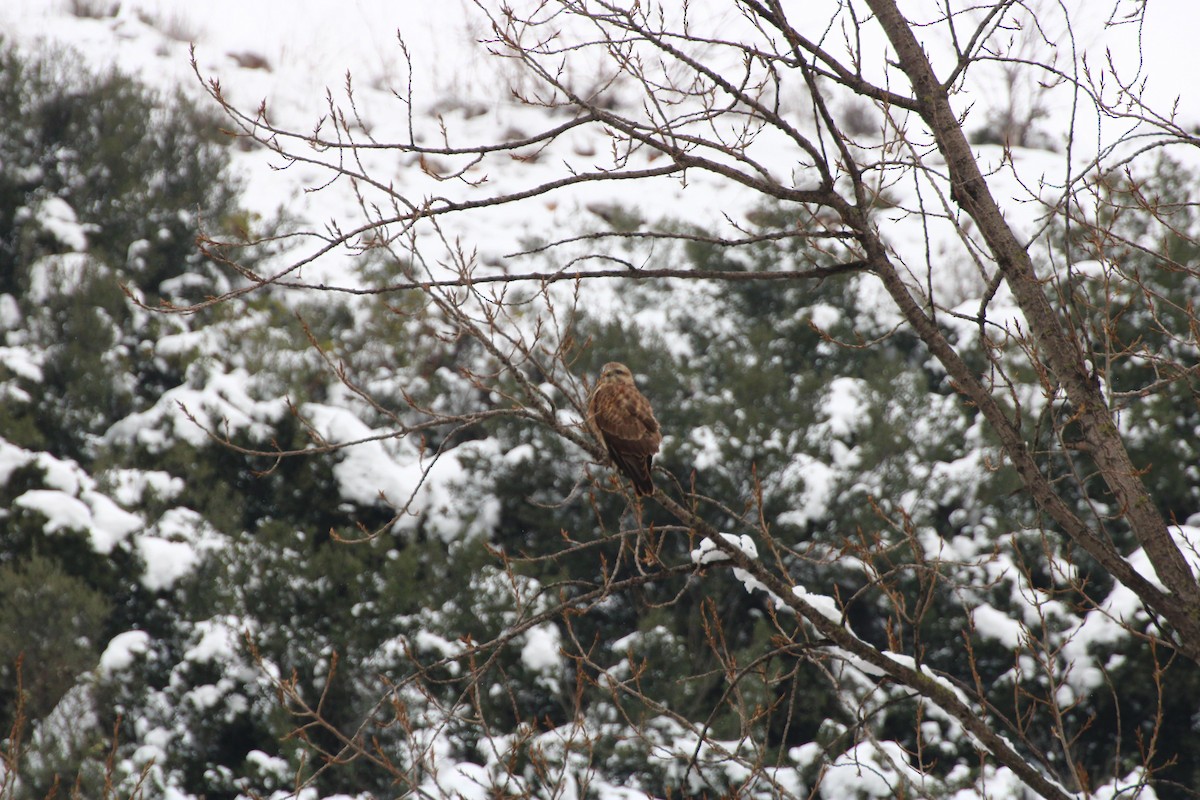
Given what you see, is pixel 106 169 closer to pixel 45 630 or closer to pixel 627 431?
pixel 45 630

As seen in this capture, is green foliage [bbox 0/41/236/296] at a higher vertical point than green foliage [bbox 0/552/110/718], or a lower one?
higher

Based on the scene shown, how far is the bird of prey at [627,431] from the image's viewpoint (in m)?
3.67

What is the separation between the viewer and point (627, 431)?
147 inches

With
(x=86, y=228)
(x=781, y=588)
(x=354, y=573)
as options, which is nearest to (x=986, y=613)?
(x=354, y=573)

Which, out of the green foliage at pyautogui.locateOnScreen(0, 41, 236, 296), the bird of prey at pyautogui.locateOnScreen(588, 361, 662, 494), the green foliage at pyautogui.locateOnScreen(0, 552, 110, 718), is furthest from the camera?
the green foliage at pyautogui.locateOnScreen(0, 41, 236, 296)

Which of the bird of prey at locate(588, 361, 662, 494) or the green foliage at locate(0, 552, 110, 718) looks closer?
the bird of prey at locate(588, 361, 662, 494)

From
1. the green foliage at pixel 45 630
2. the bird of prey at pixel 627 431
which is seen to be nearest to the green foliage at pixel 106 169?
the green foliage at pixel 45 630

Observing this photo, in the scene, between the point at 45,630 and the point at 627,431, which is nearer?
the point at 627,431

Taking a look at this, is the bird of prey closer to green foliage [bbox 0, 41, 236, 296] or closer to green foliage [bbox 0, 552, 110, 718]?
green foliage [bbox 0, 552, 110, 718]

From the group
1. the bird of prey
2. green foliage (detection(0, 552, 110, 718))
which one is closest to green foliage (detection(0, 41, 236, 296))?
green foliage (detection(0, 552, 110, 718))

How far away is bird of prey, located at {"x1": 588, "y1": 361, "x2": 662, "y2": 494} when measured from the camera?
367 cm

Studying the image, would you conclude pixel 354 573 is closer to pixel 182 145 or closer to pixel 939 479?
pixel 939 479

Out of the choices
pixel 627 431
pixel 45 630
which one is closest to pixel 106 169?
pixel 45 630

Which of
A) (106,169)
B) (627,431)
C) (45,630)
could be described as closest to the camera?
(627,431)
